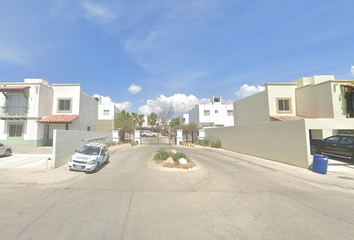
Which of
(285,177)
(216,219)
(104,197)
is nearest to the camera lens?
(216,219)

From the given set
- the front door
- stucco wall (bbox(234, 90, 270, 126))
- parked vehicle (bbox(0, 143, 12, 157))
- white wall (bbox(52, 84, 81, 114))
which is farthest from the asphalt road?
the front door

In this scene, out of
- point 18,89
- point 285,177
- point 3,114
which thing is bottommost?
point 285,177

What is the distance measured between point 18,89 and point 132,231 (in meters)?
22.8

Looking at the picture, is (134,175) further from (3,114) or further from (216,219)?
(3,114)

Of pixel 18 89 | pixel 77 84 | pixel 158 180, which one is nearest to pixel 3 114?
pixel 18 89

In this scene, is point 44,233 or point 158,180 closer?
point 44,233

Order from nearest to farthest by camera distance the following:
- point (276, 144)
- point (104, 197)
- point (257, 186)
Result: point (104, 197) → point (257, 186) → point (276, 144)

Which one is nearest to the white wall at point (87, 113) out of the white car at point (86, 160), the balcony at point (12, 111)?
the balcony at point (12, 111)

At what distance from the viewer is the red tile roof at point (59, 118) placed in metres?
20.3

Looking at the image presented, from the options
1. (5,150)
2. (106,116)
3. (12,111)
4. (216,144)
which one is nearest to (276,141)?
(216,144)

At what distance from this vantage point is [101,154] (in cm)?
1129

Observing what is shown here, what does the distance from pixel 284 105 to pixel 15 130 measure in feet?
99.2

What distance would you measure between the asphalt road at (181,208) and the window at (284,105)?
1327 cm

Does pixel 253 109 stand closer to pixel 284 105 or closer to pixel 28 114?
pixel 284 105
